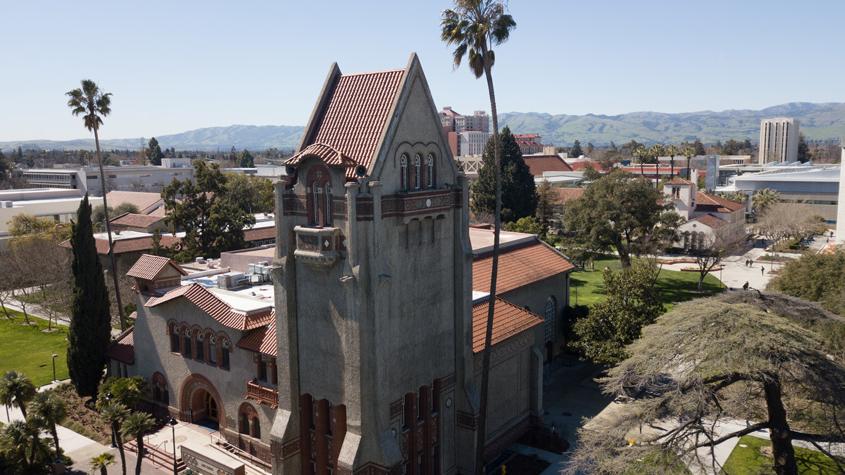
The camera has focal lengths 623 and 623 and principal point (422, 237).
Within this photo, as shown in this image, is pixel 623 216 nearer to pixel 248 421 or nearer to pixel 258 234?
pixel 258 234

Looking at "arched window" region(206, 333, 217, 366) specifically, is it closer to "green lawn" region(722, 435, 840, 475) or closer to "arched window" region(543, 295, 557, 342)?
"arched window" region(543, 295, 557, 342)

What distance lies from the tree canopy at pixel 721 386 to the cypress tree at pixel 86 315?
3211cm

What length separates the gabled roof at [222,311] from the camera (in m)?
33.0

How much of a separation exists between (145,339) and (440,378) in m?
21.5

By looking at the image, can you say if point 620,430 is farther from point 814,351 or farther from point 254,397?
point 254,397

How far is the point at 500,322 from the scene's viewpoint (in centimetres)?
3419

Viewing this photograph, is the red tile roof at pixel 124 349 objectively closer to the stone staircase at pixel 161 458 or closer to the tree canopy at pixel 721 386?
the stone staircase at pixel 161 458

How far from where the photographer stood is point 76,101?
4984 cm

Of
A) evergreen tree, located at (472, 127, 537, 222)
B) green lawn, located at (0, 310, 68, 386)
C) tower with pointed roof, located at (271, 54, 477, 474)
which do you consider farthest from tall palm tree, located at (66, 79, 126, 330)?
evergreen tree, located at (472, 127, 537, 222)

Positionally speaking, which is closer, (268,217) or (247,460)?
(247,460)

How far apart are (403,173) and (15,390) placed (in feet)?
74.9

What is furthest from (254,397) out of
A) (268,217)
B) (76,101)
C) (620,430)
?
(268,217)

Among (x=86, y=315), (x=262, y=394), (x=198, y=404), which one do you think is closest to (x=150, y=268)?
(x=86, y=315)

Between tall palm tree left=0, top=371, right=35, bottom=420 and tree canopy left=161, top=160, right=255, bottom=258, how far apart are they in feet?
112
